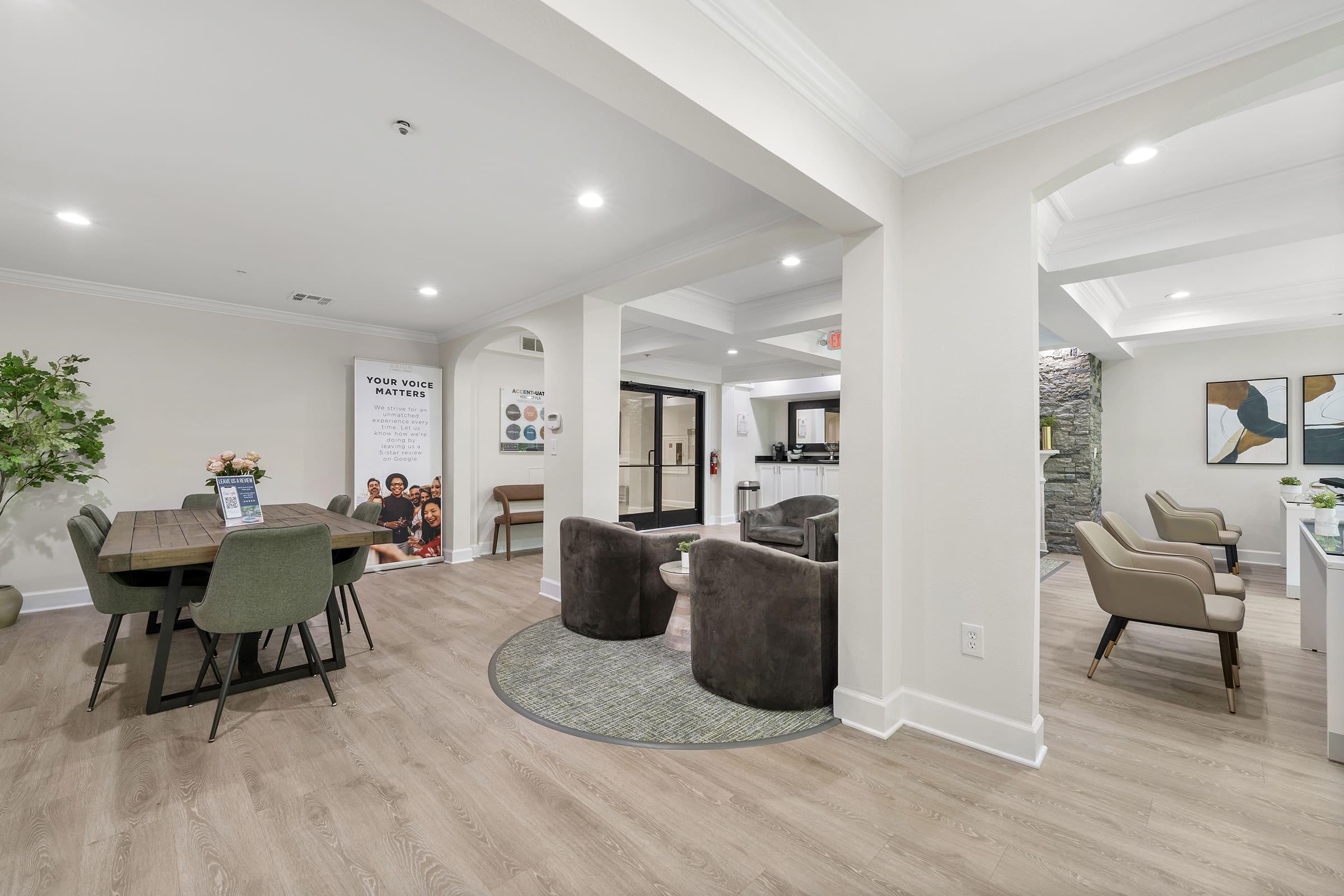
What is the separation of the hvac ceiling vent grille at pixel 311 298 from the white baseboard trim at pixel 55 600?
2.74m

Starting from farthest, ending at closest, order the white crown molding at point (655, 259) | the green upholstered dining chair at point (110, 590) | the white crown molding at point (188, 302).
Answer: the white crown molding at point (188, 302), the white crown molding at point (655, 259), the green upholstered dining chair at point (110, 590)

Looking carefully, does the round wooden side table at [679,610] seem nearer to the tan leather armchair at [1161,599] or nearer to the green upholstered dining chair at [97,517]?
the tan leather armchair at [1161,599]

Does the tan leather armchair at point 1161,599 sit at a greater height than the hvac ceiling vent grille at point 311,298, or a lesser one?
lesser

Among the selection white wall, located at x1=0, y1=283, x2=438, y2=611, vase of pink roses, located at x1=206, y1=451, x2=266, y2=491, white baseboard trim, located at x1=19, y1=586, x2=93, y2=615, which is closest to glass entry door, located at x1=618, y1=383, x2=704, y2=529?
white wall, located at x1=0, y1=283, x2=438, y2=611

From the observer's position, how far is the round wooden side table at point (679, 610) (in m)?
3.34

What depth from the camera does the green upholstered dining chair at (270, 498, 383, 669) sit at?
334 cm

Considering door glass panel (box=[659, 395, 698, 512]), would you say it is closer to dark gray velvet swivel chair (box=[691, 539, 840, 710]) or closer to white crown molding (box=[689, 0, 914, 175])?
dark gray velvet swivel chair (box=[691, 539, 840, 710])

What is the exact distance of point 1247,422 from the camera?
19.3 feet

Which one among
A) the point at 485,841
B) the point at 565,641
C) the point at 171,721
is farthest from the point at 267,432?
the point at 485,841

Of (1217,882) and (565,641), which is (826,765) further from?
(565,641)

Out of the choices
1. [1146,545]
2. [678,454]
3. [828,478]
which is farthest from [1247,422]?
[678,454]

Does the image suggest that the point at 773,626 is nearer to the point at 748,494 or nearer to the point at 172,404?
the point at 172,404

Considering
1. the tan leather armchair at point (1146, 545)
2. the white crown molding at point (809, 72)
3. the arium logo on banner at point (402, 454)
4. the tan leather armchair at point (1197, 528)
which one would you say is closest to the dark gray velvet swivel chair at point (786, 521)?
the tan leather armchair at point (1146, 545)

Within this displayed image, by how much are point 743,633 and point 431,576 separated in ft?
12.4
